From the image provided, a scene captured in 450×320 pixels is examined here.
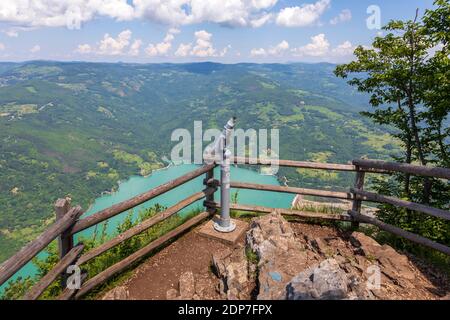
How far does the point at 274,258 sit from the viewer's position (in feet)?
11.5

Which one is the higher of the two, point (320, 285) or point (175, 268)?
point (320, 285)

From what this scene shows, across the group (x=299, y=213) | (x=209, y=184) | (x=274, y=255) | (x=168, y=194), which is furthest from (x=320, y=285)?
(x=168, y=194)

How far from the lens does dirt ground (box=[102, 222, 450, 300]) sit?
3.40 meters

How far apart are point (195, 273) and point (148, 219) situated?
44.1 inches

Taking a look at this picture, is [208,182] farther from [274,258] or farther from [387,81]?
[387,81]

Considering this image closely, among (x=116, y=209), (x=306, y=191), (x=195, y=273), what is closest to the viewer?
(x=116, y=209)

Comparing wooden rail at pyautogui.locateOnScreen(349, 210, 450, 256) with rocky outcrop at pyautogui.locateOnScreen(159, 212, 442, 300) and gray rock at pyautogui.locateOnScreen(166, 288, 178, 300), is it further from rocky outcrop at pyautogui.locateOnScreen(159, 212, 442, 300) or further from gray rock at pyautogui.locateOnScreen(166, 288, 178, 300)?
gray rock at pyautogui.locateOnScreen(166, 288, 178, 300)

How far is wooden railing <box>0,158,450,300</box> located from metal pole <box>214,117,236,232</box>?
19.1 inches

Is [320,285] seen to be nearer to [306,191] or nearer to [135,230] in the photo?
[135,230]

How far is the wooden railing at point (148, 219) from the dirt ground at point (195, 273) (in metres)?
0.21

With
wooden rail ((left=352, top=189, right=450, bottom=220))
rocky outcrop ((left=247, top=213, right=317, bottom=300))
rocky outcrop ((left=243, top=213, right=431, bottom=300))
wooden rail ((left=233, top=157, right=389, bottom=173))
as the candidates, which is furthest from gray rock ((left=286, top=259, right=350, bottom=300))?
wooden rail ((left=233, top=157, right=389, bottom=173))

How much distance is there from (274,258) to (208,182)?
245 cm

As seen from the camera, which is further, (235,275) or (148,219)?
(148,219)

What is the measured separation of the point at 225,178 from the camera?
4.95 meters
